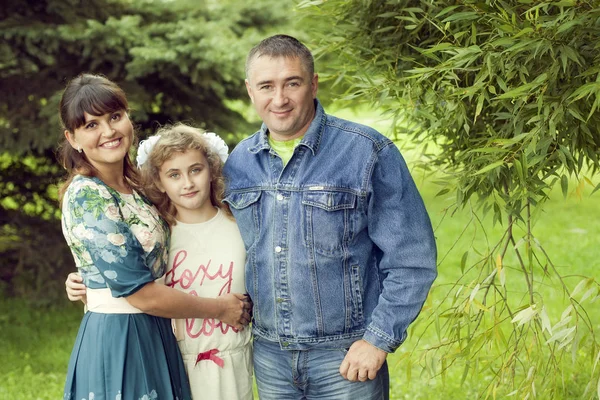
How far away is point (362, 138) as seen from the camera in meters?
2.44

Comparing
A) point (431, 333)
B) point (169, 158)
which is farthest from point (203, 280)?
point (431, 333)

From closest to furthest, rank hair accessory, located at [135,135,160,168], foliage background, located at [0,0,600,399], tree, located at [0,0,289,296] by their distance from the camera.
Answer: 1. hair accessory, located at [135,135,160,168]
2. foliage background, located at [0,0,600,399]
3. tree, located at [0,0,289,296]

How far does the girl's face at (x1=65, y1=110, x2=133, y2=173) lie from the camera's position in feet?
8.18

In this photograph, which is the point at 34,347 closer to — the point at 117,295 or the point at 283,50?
Result: the point at 117,295

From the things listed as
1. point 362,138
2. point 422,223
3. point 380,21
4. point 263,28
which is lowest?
point 422,223

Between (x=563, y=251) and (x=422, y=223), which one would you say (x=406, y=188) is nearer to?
(x=422, y=223)

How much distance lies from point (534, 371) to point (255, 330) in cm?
110

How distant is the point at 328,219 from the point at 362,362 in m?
0.46

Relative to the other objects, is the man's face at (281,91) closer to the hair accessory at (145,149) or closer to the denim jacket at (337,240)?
the denim jacket at (337,240)

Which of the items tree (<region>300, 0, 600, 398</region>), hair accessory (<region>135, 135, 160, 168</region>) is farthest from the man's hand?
hair accessory (<region>135, 135, 160, 168</region>)

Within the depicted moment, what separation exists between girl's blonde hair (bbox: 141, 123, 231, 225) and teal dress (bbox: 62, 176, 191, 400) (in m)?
0.07

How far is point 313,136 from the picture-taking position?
247 centimetres

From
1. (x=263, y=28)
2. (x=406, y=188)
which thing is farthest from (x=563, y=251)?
(x=406, y=188)

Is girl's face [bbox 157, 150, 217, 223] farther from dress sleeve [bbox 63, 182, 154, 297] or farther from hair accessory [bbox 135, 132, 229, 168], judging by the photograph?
dress sleeve [bbox 63, 182, 154, 297]
